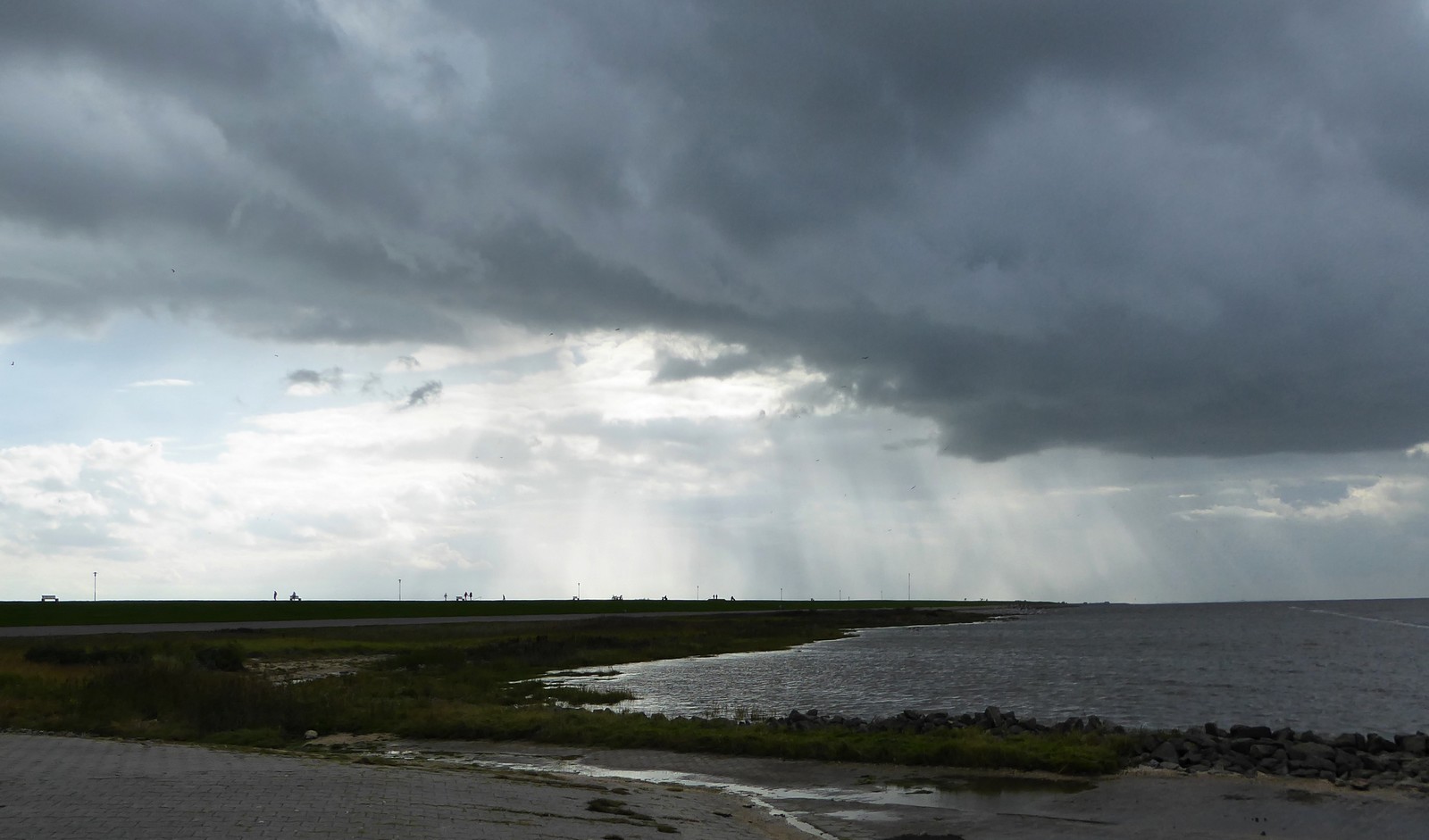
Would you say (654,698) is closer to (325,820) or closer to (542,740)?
(542,740)

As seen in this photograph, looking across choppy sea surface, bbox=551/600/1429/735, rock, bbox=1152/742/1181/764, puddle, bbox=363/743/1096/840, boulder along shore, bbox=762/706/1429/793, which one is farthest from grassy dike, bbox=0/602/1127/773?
choppy sea surface, bbox=551/600/1429/735

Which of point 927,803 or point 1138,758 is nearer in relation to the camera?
point 927,803

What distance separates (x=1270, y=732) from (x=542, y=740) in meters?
24.5

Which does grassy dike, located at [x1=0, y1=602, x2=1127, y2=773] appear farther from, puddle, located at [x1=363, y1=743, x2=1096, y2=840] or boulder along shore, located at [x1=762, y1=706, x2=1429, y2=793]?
puddle, located at [x1=363, y1=743, x2=1096, y2=840]

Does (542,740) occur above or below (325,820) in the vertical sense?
below

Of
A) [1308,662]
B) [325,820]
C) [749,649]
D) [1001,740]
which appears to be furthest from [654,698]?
[1308,662]

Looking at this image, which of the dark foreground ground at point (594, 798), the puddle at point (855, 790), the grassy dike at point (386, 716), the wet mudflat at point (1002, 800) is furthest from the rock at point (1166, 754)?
the puddle at point (855, 790)

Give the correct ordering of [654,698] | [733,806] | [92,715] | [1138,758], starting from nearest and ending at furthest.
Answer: [733,806] → [1138,758] → [92,715] → [654,698]

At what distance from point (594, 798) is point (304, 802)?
19.9 ft

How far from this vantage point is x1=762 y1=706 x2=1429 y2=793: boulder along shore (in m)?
28.8

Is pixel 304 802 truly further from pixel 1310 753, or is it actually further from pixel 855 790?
pixel 1310 753

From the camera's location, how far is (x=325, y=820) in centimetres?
1577

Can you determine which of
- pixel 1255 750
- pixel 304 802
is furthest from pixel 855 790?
pixel 304 802

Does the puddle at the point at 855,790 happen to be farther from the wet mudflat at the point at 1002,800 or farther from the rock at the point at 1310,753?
the rock at the point at 1310,753
